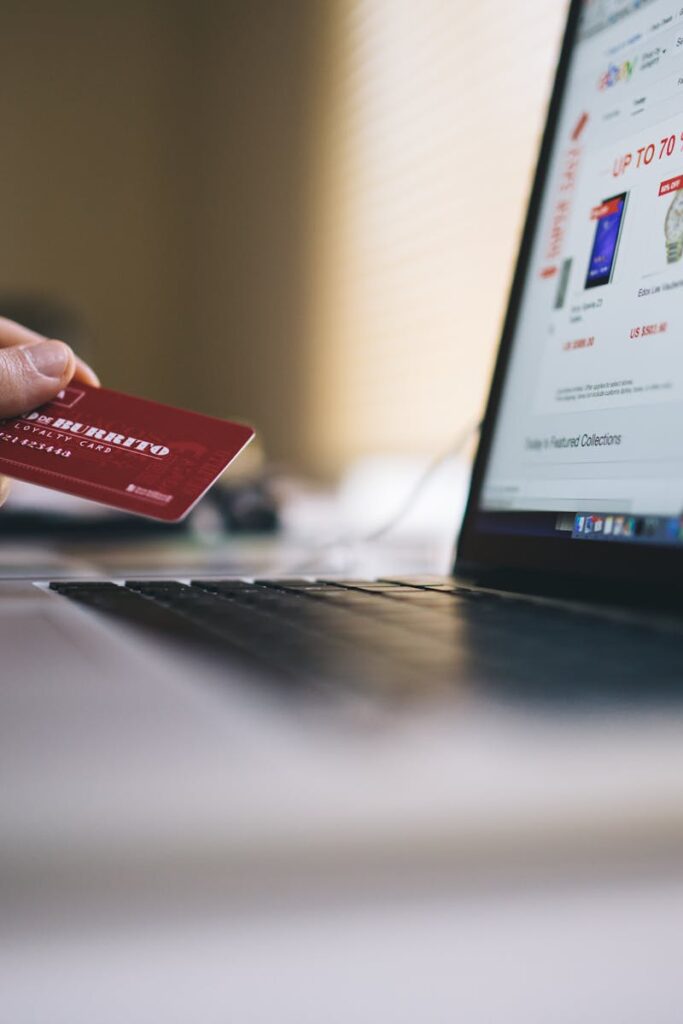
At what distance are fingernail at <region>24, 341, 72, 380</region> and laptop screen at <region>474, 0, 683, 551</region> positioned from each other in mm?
294

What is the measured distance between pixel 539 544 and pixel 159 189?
12.3ft

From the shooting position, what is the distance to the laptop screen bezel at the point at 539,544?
495 mm

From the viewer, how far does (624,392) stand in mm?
537

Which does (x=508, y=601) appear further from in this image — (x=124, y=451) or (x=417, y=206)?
(x=417, y=206)

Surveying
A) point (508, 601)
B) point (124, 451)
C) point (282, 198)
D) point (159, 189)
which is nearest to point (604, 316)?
point (508, 601)

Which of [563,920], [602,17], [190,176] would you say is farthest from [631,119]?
[190,176]

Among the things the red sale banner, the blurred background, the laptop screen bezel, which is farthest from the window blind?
the red sale banner

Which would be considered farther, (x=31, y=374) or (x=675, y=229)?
(x=31, y=374)

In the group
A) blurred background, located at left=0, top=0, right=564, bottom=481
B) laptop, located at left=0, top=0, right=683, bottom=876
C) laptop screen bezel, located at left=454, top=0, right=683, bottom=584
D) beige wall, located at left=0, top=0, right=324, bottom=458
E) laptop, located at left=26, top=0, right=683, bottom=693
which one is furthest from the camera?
Answer: beige wall, located at left=0, top=0, right=324, bottom=458

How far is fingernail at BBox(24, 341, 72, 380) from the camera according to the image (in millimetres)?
659

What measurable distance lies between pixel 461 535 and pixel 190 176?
367 cm

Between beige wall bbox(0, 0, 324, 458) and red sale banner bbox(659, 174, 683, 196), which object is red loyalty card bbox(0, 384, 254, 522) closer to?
red sale banner bbox(659, 174, 683, 196)

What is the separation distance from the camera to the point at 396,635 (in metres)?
0.36

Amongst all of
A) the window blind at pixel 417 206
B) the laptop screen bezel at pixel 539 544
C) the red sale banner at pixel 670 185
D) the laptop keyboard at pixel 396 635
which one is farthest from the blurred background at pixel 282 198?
the laptop keyboard at pixel 396 635
